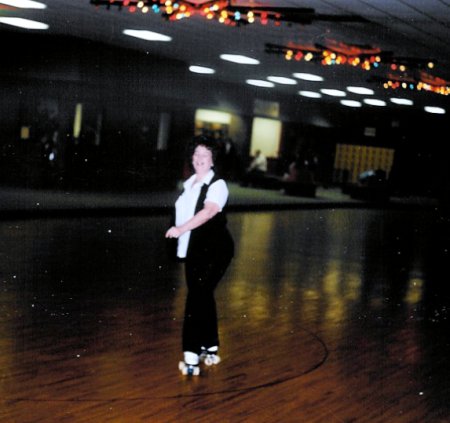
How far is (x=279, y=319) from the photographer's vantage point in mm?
6145

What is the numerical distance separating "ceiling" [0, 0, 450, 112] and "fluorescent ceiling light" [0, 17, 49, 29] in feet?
0.61

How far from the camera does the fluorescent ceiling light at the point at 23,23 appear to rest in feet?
42.7

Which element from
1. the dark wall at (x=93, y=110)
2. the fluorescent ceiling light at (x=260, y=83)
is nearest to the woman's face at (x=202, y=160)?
the dark wall at (x=93, y=110)

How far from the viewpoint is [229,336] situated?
545 centimetres

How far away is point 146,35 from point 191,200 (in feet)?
30.5

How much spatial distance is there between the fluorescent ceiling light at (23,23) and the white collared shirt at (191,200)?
9175mm

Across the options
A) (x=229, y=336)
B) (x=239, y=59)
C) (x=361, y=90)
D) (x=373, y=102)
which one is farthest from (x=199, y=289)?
(x=373, y=102)

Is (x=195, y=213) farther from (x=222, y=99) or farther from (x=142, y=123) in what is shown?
(x=222, y=99)

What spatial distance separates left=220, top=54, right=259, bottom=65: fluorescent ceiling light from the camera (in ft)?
50.0

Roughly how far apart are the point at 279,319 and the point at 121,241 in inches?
175

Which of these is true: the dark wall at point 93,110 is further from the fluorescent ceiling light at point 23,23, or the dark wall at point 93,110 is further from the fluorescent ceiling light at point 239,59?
the fluorescent ceiling light at point 239,59

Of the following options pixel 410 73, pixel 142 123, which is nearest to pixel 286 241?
pixel 410 73

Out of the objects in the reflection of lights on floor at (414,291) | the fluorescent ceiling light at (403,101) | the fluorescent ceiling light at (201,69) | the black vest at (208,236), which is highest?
the fluorescent ceiling light at (403,101)

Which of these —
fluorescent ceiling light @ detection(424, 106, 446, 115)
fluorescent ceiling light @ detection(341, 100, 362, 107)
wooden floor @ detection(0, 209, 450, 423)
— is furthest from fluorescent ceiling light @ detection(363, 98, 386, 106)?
wooden floor @ detection(0, 209, 450, 423)
